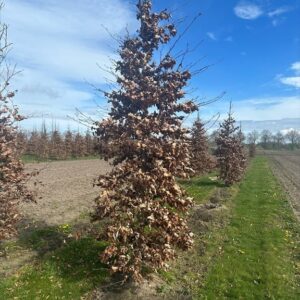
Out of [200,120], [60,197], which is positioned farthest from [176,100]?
[200,120]

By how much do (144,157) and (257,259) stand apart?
5442 mm

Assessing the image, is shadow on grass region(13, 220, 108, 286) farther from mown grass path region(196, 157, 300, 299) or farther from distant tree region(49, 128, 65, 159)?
distant tree region(49, 128, 65, 159)

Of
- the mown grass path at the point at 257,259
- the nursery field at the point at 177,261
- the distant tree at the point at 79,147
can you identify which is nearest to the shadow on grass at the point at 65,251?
the nursery field at the point at 177,261

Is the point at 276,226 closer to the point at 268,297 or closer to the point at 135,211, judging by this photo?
the point at 268,297

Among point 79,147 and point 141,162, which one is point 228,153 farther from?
point 79,147

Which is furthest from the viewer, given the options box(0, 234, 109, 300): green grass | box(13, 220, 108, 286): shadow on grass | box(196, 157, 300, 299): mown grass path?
box(13, 220, 108, 286): shadow on grass

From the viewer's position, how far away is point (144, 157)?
1128cm

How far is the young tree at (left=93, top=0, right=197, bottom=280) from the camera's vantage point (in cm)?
1061

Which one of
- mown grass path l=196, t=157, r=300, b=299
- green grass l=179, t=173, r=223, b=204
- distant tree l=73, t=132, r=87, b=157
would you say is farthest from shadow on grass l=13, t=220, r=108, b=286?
distant tree l=73, t=132, r=87, b=157

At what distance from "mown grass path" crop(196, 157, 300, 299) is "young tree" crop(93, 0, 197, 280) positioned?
1678 millimetres

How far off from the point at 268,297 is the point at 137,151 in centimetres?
523

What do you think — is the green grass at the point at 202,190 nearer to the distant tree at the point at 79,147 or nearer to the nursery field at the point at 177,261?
the nursery field at the point at 177,261

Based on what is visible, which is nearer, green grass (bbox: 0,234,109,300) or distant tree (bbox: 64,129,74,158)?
green grass (bbox: 0,234,109,300)

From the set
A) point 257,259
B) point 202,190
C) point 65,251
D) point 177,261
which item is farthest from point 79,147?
point 257,259
